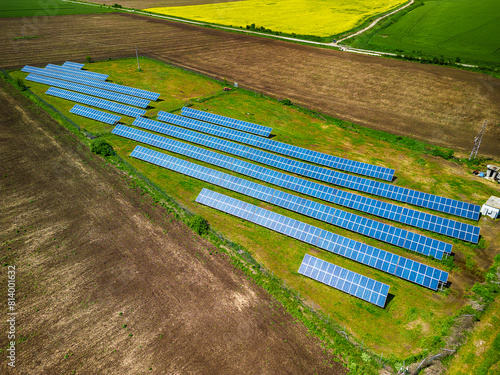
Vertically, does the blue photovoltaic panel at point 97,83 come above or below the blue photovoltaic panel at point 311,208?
above

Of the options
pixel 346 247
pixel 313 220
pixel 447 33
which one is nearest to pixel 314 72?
pixel 313 220

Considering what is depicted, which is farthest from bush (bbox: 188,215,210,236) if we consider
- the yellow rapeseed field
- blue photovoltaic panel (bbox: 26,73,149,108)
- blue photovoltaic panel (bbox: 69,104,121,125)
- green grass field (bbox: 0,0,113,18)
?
green grass field (bbox: 0,0,113,18)

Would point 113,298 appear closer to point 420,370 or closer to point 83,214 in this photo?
point 83,214

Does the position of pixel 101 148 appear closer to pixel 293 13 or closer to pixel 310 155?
pixel 310 155

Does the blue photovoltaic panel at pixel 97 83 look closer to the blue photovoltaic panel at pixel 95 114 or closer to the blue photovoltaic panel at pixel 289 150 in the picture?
the blue photovoltaic panel at pixel 95 114

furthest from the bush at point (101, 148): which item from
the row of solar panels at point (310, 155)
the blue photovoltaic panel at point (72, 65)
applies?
the blue photovoltaic panel at point (72, 65)

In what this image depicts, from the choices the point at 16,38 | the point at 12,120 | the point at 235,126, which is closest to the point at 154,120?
the point at 235,126
